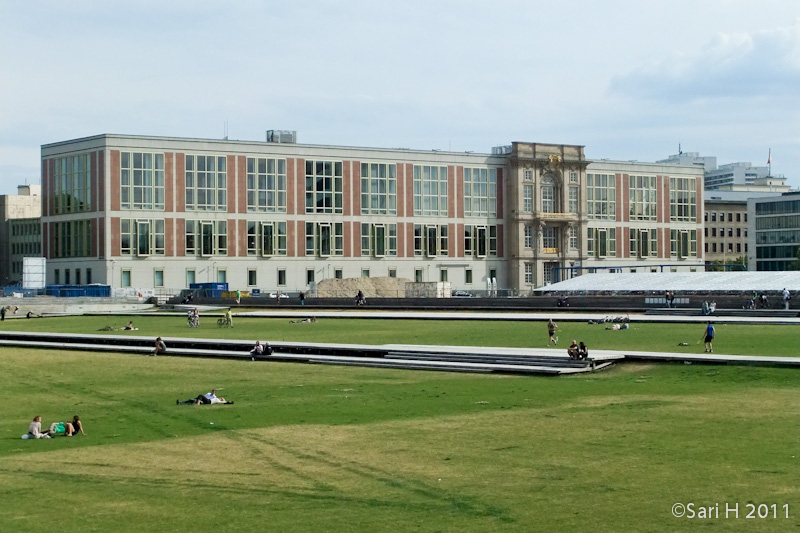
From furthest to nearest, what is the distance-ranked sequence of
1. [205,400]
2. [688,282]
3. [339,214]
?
1. [339,214]
2. [688,282]
3. [205,400]

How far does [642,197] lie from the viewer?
155875mm

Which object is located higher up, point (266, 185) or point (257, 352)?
point (266, 185)

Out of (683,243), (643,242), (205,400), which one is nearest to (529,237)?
(643,242)

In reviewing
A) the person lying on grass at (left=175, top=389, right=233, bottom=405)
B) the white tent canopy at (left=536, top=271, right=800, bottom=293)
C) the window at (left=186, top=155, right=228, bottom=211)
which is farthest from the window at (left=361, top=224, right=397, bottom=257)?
the person lying on grass at (left=175, top=389, right=233, bottom=405)

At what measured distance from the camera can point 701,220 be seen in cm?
16138

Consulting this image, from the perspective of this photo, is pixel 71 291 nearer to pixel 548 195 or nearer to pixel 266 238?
pixel 266 238

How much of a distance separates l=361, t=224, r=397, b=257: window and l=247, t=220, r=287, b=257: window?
1070 cm

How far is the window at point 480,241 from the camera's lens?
144 meters

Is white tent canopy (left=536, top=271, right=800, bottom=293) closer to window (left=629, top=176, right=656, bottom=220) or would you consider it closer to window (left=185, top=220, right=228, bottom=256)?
window (left=629, top=176, right=656, bottom=220)

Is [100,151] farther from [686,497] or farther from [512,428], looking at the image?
[686,497]

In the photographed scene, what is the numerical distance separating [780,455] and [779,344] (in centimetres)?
2883

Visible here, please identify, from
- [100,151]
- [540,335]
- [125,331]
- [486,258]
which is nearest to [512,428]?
[540,335]

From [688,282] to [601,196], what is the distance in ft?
149

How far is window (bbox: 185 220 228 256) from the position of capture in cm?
12888
